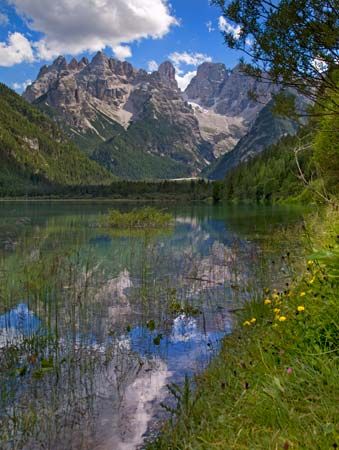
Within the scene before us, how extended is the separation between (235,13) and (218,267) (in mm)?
12075

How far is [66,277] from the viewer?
1666 centimetres

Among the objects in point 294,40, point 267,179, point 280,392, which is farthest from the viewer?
point 267,179

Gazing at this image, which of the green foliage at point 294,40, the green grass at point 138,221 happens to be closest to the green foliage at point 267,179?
the green grass at point 138,221

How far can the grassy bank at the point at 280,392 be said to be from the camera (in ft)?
13.1

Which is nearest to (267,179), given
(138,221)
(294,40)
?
(138,221)

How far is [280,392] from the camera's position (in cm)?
466

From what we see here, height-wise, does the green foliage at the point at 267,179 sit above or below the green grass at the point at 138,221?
above

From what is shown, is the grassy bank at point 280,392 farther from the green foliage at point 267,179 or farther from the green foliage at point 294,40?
the green foliage at point 267,179

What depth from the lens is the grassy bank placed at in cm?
401

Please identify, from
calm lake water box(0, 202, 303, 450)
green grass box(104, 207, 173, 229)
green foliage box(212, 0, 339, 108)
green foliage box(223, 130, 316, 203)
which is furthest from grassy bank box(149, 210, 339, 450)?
green foliage box(223, 130, 316, 203)

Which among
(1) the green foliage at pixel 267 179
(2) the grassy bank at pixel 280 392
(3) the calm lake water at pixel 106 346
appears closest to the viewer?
(2) the grassy bank at pixel 280 392

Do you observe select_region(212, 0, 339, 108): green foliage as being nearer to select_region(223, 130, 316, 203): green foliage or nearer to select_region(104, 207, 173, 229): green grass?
select_region(104, 207, 173, 229): green grass

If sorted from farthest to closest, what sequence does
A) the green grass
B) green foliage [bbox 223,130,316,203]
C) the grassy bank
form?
green foliage [bbox 223,130,316,203] < the green grass < the grassy bank

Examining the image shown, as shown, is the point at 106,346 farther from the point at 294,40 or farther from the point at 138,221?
the point at 138,221
